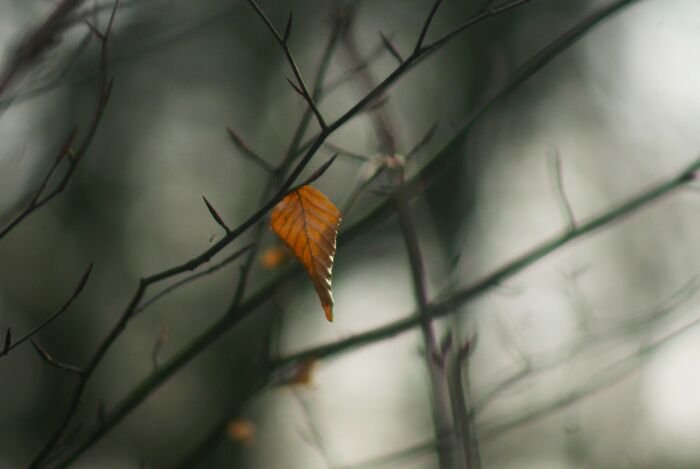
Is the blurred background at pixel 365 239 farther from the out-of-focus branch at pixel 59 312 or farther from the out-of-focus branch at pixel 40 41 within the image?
A: the out-of-focus branch at pixel 59 312

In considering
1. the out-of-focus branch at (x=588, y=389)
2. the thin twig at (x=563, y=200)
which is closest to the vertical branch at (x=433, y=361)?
the thin twig at (x=563, y=200)

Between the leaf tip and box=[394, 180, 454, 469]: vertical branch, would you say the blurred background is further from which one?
the leaf tip

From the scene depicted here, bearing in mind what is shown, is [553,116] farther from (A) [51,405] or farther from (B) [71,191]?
(A) [51,405]

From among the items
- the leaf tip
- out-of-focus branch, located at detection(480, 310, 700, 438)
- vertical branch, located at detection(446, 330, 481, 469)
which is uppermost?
out-of-focus branch, located at detection(480, 310, 700, 438)

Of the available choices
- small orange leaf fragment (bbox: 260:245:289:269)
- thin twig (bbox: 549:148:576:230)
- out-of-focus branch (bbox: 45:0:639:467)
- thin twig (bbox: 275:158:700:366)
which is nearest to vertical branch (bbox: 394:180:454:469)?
out-of-focus branch (bbox: 45:0:639:467)

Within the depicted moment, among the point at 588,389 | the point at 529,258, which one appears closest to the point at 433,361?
the point at 529,258

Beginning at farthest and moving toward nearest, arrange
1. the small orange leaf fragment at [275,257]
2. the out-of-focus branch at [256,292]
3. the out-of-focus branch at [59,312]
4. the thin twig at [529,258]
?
the small orange leaf fragment at [275,257]
the thin twig at [529,258]
the out-of-focus branch at [256,292]
the out-of-focus branch at [59,312]
